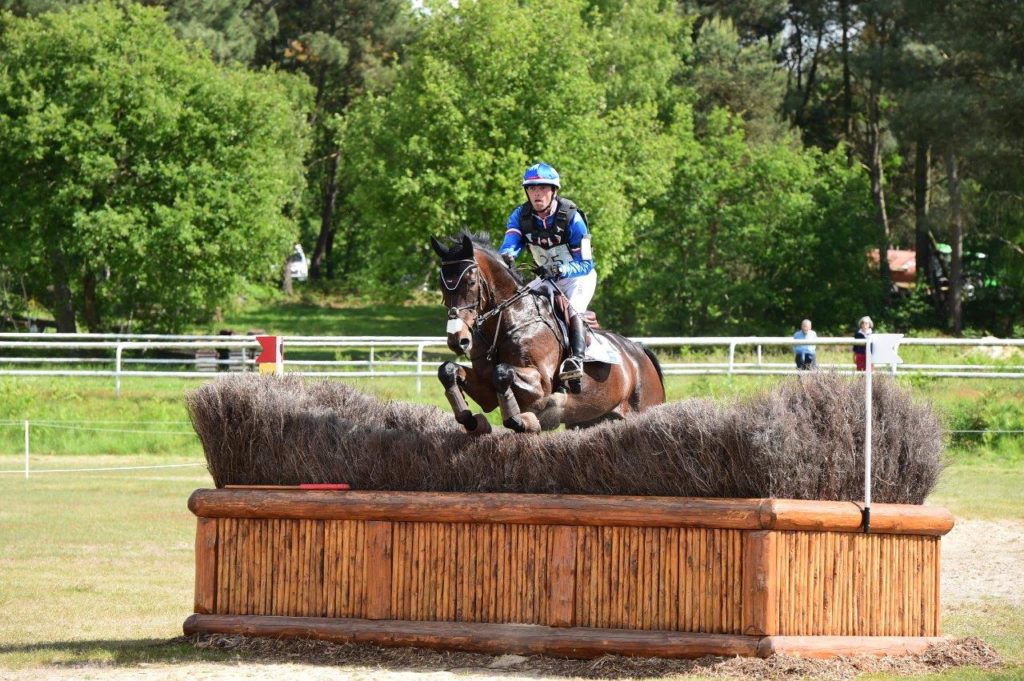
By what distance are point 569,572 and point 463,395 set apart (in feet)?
5.64

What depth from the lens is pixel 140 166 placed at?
3597 centimetres

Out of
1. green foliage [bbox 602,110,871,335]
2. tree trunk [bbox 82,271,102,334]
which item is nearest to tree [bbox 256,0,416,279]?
green foliage [bbox 602,110,871,335]

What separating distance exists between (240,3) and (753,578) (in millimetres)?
47317

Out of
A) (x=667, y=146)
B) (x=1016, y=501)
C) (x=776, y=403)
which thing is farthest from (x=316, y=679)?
(x=667, y=146)

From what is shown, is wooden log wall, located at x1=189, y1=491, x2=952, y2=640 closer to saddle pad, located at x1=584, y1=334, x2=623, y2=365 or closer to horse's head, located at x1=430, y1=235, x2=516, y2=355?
horse's head, located at x1=430, y1=235, x2=516, y2=355

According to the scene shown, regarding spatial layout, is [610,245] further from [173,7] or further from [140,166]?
[173,7]

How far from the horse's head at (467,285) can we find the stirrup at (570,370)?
0.65 m

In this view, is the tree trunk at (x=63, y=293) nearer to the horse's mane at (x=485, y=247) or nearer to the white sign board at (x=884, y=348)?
the horse's mane at (x=485, y=247)

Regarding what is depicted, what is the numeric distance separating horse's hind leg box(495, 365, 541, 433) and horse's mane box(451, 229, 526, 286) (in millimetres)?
720

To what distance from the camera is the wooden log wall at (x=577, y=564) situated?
743 centimetres

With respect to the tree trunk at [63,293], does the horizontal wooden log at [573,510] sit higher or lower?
lower

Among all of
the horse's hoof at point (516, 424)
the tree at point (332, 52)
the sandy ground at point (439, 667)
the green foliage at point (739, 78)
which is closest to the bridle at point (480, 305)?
the horse's hoof at point (516, 424)

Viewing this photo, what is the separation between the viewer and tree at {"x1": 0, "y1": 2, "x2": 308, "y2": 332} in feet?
116

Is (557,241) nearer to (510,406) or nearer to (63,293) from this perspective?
(510,406)
